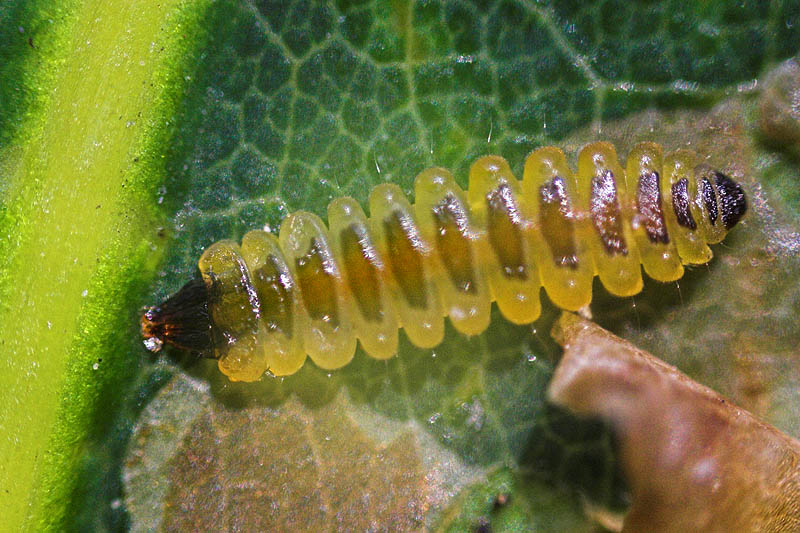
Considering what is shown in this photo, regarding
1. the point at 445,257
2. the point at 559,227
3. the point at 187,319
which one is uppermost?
the point at 187,319

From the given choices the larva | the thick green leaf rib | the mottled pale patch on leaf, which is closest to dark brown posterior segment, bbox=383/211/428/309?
the larva

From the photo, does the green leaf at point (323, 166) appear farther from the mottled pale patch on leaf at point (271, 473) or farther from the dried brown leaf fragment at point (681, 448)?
the dried brown leaf fragment at point (681, 448)

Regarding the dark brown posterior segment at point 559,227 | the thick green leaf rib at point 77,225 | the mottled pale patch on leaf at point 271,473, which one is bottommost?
the mottled pale patch on leaf at point 271,473

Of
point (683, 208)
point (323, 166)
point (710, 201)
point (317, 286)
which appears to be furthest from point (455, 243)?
point (710, 201)

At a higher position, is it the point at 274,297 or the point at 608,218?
the point at 274,297

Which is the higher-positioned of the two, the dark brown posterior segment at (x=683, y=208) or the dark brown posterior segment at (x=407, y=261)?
the dark brown posterior segment at (x=407, y=261)

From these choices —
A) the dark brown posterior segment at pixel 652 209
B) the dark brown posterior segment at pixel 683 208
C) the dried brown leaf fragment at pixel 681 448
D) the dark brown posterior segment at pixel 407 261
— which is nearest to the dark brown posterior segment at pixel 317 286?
the dark brown posterior segment at pixel 407 261

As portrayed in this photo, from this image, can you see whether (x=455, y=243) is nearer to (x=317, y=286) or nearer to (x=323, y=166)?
(x=317, y=286)
